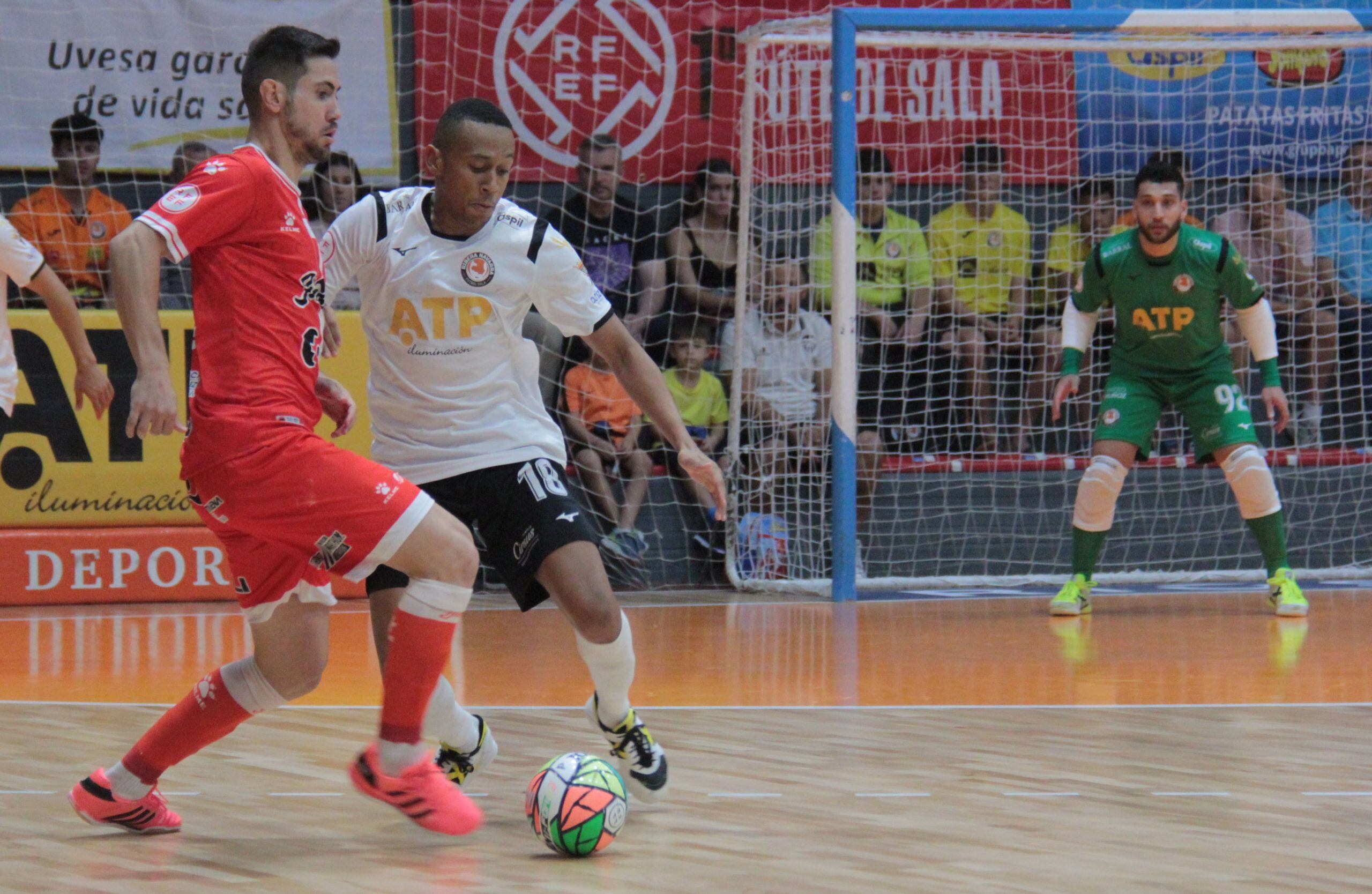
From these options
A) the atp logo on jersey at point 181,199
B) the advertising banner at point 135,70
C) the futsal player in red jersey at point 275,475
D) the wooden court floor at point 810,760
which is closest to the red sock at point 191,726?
the futsal player in red jersey at point 275,475

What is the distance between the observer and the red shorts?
10.8 ft

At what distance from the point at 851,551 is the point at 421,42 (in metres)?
4.21

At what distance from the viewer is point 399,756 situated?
11.2 ft

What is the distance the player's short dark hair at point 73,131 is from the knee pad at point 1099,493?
5.77 meters

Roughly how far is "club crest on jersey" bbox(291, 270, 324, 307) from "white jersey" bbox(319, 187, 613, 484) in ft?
0.86

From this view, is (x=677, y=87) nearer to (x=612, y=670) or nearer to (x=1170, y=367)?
(x=1170, y=367)

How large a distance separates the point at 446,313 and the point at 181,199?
0.77m

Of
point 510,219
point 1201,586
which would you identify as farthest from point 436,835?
point 1201,586

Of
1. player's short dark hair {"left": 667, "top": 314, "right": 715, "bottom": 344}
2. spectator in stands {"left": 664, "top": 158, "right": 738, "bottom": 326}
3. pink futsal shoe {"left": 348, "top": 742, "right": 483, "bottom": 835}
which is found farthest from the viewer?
spectator in stands {"left": 664, "top": 158, "right": 738, "bottom": 326}

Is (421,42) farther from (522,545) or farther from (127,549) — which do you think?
(522,545)

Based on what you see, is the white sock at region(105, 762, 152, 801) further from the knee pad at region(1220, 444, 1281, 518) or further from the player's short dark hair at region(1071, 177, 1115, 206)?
the player's short dark hair at region(1071, 177, 1115, 206)

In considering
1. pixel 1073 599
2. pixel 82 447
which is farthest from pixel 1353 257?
pixel 82 447

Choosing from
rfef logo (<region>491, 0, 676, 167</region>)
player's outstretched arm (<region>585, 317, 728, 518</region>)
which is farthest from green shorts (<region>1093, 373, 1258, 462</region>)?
player's outstretched arm (<region>585, 317, 728, 518</region>)

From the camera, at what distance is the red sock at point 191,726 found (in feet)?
11.6
